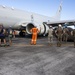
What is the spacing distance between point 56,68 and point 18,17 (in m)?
18.6

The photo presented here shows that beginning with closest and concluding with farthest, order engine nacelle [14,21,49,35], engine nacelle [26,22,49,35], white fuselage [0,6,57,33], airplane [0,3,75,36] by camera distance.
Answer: white fuselage [0,6,57,33]
airplane [0,3,75,36]
engine nacelle [26,22,49,35]
engine nacelle [14,21,49,35]

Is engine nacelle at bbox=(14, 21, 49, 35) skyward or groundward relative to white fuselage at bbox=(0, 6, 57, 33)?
groundward

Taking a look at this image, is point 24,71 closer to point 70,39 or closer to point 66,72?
point 66,72

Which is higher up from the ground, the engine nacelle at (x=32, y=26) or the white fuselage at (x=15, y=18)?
the white fuselage at (x=15, y=18)

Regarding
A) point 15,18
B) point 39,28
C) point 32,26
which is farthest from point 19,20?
point 39,28

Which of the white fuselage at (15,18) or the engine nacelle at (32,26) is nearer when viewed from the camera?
the white fuselage at (15,18)

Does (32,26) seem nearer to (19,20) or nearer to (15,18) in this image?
(15,18)

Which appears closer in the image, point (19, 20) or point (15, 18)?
point (15, 18)

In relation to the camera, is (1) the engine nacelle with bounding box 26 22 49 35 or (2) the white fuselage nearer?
(2) the white fuselage

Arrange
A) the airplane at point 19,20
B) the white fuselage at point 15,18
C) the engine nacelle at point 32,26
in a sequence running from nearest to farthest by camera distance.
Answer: the white fuselage at point 15,18, the airplane at point 19,20, the engine nacelle at point 32,26

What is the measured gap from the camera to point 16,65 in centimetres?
720

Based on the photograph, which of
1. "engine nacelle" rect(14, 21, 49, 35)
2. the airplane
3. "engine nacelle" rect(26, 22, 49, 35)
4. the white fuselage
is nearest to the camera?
the white fuselage

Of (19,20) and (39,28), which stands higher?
(19,20)

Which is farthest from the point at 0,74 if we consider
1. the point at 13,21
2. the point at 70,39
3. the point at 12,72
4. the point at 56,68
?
the point at 13,21
